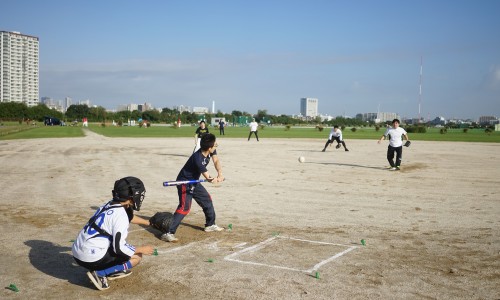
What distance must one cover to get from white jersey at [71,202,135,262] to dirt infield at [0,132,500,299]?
0.53 meters

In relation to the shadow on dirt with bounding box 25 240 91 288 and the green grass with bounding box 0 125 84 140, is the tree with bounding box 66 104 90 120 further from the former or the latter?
the shadow on dirt with bounding box 25 240 91 288

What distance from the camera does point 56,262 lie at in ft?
21.6

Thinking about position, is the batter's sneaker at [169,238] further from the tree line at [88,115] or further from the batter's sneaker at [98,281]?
the tree line at [88,115]

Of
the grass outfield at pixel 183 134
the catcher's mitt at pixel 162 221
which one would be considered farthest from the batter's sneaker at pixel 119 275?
the grass outfield at pixel 183 134

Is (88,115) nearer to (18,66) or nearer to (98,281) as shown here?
(18,66)

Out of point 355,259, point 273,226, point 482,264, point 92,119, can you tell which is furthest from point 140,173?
point 92,119

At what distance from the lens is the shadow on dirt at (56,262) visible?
5985 mm

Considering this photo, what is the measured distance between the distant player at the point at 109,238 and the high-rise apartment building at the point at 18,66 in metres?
Result: 193

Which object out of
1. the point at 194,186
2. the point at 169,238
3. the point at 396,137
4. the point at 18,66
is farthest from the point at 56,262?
the point at 18,66

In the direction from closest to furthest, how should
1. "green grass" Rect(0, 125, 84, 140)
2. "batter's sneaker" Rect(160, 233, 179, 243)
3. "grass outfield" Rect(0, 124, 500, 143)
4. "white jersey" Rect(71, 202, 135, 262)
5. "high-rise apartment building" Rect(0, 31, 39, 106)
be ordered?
"white jersey" Rect(71, 202, 135, 262) → "batter's sneaker" Rect(160, 233, 179, 243) → "green grass" Rect(0, 125, 84, 140) → "grass outfield" Rect(0, 124, 500, 143) → "high-rise apartment building" Rect(0, 31, 39, 106)

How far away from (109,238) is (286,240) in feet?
11.3

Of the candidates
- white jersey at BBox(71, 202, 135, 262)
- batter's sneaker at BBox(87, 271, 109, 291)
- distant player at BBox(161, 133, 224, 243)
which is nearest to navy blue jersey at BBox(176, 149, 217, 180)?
distant player at BBox(161, 133, 224, 243)

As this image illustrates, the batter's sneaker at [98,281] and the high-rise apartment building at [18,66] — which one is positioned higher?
the high-rise apartment building at [18,66]

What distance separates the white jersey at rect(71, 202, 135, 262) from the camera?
528 centimetres
